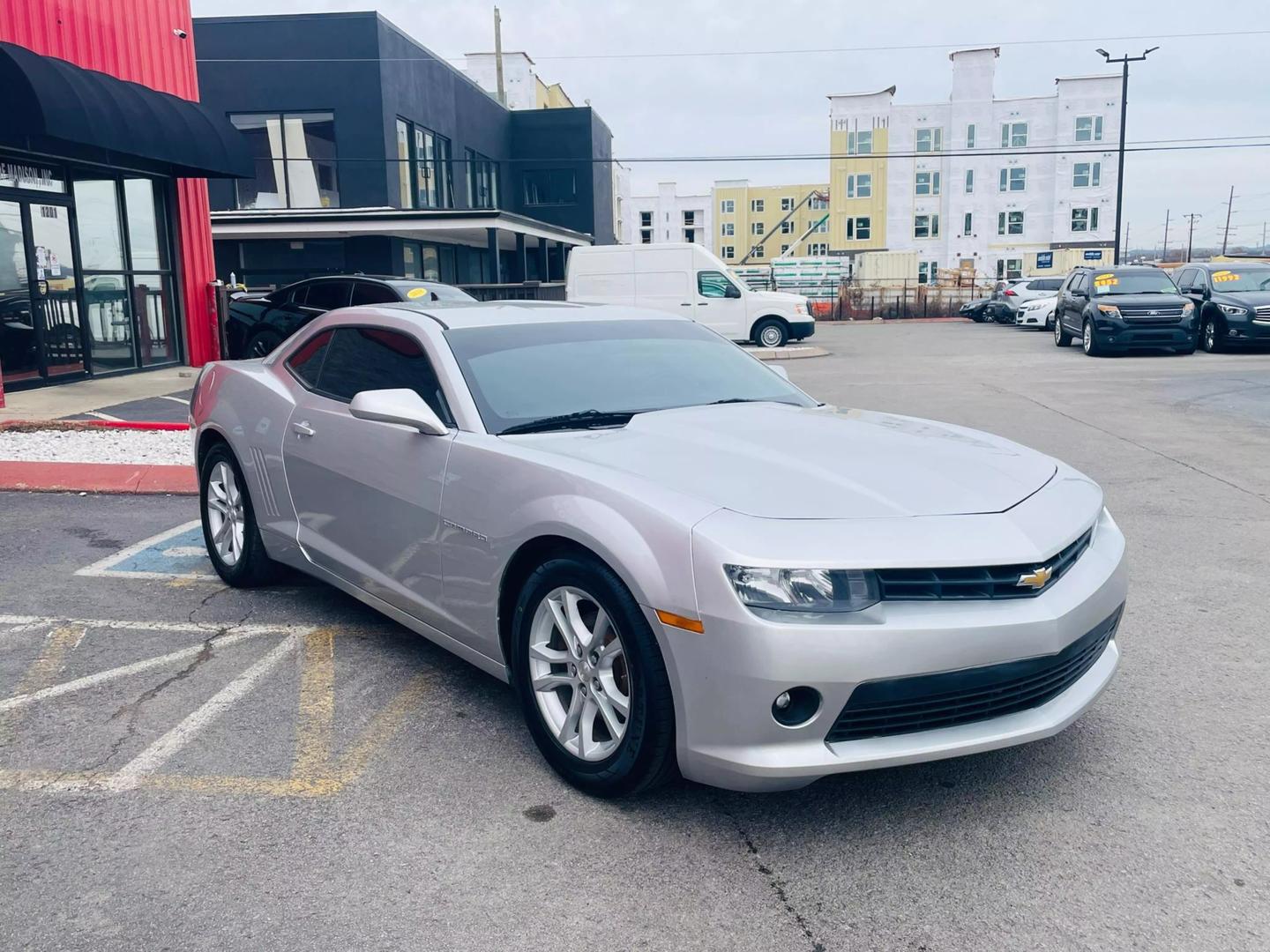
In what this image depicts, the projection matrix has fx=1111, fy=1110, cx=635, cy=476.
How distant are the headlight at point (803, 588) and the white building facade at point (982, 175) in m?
67.6

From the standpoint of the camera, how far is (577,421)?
4102 mm

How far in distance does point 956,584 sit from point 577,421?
5.33 feet

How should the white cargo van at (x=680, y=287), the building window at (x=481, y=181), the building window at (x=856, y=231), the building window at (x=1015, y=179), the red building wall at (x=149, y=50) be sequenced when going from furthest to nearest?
1. the building window at (x=856, y=231)
2. the building window at (x=1015, y=179)
3. the building window at (x=481, y=181)
4. the white cargo van at (x=680, y=287)
5. the red building wall at (x=149, y=50)

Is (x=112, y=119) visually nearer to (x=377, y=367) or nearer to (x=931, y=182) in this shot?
(x=377, y=367)

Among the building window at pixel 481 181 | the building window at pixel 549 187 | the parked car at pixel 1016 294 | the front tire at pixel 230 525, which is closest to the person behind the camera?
the front tire at pixel 230 525

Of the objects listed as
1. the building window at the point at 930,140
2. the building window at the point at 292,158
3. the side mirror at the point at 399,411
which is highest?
the building window at the point at 930,140

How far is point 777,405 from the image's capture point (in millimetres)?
4598

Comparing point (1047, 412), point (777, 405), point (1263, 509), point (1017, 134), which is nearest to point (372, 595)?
point (777, 405)

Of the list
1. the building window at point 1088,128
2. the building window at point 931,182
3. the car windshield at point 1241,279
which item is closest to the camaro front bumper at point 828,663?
the car windshield at point 1241,279

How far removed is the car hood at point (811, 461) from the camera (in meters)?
3.20

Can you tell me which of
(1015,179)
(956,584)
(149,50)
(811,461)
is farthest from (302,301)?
(1015,179)

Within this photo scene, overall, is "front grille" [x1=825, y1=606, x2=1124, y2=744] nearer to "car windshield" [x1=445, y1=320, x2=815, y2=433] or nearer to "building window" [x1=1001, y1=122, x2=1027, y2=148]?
"car windshield" [x1=445, y1=320, x2=815, y2=433]

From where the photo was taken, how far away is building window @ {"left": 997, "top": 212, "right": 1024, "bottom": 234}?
222ft

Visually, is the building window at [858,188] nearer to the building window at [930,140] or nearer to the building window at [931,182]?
the building window at [931,182]
